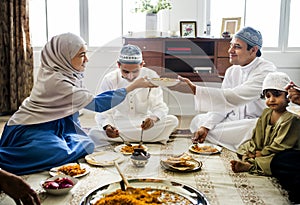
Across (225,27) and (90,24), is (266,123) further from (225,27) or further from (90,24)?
(90,24)

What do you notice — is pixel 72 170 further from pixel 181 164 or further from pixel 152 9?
pixel 152 9

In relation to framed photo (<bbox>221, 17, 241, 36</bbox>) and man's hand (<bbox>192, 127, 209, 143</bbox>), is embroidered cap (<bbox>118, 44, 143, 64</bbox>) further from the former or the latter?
framed photo (<bbox>221, 17, 241, 36</bbox>)

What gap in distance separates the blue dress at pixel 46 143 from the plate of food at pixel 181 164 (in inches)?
19.7

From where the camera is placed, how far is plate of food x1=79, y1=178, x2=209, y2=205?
1.51 meters

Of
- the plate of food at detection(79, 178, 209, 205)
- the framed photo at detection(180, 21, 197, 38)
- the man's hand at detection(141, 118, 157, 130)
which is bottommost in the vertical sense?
the plate of food at detection(79, 178, 209, 205)

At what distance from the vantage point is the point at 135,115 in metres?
2.64

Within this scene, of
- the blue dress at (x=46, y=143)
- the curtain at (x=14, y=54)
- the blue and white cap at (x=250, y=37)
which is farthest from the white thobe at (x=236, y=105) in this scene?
the curtain at (x=14, y=54)

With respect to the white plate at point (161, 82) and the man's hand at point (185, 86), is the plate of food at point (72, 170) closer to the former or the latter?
the white plate at point (161, 82)

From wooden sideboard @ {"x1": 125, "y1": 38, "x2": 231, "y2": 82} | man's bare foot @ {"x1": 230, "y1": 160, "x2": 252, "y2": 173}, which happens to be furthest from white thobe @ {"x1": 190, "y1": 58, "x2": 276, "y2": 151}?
wooden sideboard @ {"x1": 125, "y1": 38, "x2": 231, "y2": 82}

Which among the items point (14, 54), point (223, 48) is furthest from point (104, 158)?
point (14, 54)

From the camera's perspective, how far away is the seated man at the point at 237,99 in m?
2.54

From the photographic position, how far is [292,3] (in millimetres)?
4348

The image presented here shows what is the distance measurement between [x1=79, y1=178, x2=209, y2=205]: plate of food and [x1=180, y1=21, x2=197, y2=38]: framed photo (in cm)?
270

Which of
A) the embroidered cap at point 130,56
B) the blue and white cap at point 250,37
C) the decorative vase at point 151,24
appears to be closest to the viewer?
the embroidered cap at point 130,56
